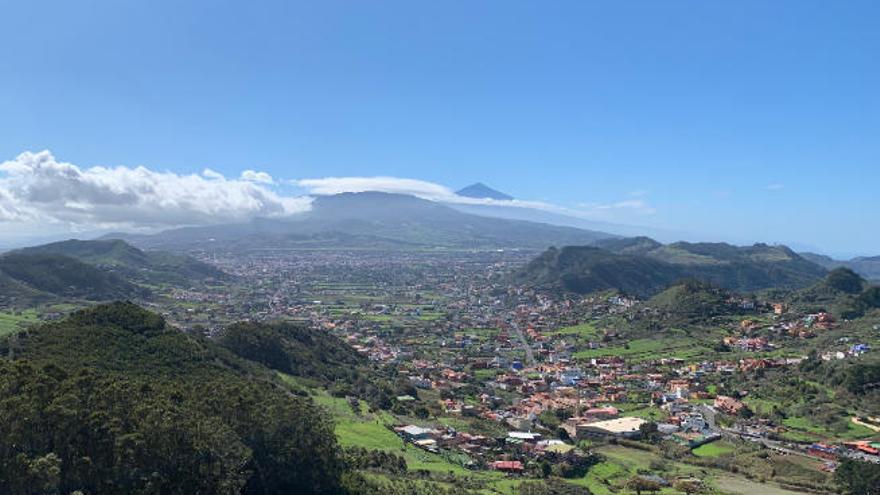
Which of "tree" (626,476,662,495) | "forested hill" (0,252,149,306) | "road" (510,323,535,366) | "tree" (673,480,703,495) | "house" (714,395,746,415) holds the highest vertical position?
"forested hill" (0,252,149,306)

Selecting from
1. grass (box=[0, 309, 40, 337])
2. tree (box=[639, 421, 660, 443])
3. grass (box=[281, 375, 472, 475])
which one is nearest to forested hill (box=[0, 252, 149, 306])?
grass (box=[0, 309, 40, 337])

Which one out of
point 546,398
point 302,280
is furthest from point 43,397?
point 302,280

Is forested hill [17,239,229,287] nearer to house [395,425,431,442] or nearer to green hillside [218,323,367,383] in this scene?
green hillside [218,323,367,383]

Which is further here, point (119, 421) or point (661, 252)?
point (661, 252)

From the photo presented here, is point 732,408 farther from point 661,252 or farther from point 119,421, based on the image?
point 661,252

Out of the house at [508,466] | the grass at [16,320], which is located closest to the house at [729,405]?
the house at [508,466]

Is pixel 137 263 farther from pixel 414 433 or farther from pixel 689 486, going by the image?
pixel 689 486
